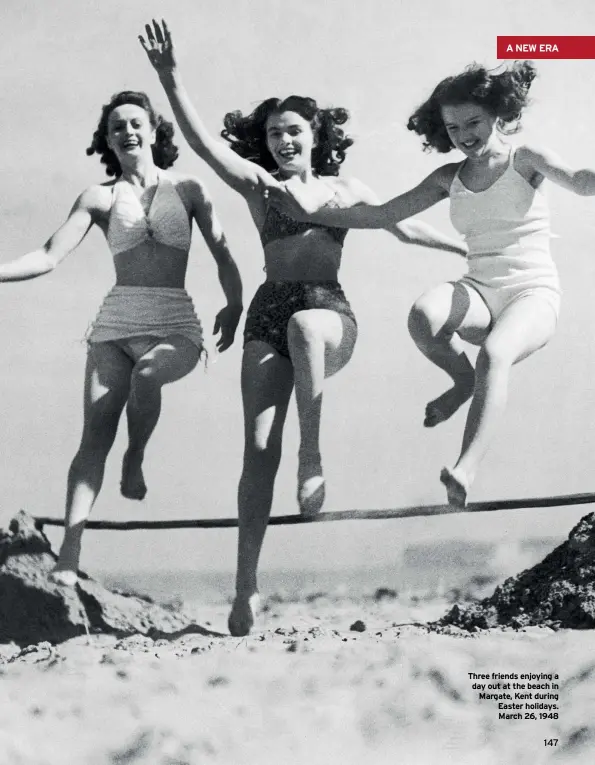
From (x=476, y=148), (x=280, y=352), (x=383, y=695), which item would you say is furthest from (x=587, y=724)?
(x=476, y=148)

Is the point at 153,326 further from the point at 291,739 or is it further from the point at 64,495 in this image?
the point at 291,739

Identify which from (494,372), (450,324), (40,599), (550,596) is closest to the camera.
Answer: (494,372)

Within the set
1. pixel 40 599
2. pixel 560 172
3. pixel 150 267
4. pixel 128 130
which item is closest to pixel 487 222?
pixel 560 172

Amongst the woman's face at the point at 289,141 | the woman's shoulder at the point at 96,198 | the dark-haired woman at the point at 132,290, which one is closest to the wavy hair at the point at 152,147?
the dark-haired woman at the point at 132,290

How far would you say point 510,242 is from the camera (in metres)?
3.33

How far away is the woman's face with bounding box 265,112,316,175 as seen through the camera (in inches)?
139

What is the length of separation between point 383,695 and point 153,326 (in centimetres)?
119

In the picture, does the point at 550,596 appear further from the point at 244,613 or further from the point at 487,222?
the point at 487,222

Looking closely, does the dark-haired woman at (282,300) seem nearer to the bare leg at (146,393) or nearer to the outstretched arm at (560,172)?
the bare leg at (146,393)

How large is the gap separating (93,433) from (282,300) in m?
0.67

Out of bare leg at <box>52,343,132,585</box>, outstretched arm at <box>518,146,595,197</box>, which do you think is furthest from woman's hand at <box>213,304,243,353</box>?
outstretched arm at <box>518,146,595,197</box>

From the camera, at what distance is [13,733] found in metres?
3.20

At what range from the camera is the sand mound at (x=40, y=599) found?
4.07 m

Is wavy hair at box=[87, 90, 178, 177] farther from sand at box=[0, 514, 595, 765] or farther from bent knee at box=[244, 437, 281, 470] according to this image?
sand at box=[0, 514, 595, 765]
